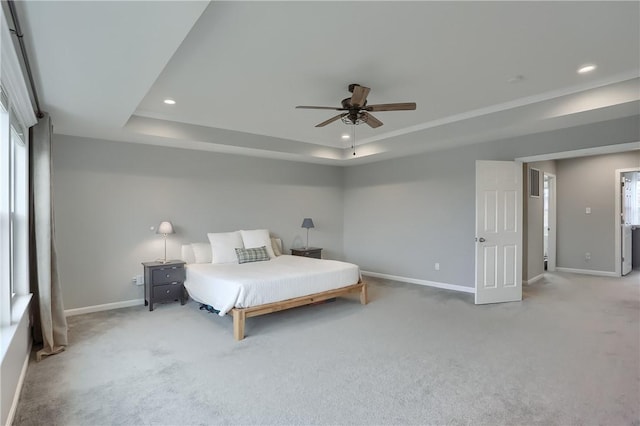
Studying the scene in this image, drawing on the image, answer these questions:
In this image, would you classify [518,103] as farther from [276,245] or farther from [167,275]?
[167,275]

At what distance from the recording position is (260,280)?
3893 mm

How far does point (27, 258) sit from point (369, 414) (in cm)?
324

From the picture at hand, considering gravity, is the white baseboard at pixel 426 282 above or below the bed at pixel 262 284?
below

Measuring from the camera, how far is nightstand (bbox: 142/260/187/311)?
463cm

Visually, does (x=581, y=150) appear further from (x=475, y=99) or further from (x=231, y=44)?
(x=231, y=44)

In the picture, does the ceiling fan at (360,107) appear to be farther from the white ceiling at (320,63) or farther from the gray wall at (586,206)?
the gray wall at (586,206)

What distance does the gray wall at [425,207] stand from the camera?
5.05 meters

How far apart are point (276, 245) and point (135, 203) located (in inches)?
93.0

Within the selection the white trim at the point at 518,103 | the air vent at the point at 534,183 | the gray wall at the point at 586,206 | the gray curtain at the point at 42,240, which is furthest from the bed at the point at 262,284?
the gray wall at the point at 586,206

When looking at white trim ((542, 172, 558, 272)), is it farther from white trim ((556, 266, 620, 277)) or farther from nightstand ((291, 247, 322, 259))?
nightstand ((291, 247, 322, 259))

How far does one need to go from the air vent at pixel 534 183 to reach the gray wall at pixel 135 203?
448 cm

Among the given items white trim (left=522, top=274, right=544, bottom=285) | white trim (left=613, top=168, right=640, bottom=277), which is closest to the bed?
white trim (left=522, top=274, right=544, bottom=285)

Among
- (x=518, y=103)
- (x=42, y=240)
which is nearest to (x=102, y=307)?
(x=42, y=240)

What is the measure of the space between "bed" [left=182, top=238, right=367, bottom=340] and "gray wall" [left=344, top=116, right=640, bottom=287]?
5.77 ft
